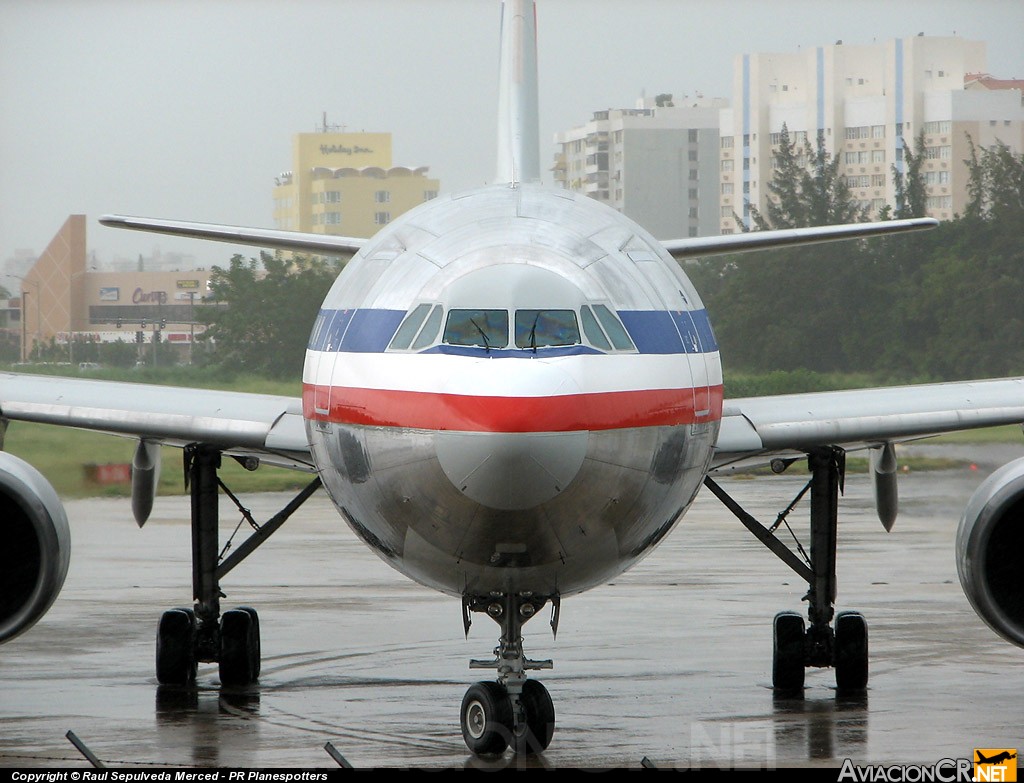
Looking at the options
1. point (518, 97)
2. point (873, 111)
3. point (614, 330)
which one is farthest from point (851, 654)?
point (873, 111)

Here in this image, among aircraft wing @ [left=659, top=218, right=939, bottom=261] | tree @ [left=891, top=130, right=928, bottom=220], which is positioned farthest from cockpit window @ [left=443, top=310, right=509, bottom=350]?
tree @ [left=891, top=130, right=928, bottom=220]

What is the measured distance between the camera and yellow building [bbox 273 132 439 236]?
44.5m

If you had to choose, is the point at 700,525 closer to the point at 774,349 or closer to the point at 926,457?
the point at 926,457

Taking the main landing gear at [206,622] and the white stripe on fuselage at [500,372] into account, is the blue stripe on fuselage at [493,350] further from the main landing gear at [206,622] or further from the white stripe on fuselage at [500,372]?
the main landing gear at [206,622]

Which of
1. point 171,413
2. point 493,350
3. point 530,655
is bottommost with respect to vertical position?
point 530,655

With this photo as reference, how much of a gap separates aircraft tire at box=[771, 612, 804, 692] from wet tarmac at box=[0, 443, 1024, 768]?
7.6 inches

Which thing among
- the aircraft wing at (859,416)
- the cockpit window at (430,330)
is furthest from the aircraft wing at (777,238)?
the cockpit window at (430,330)

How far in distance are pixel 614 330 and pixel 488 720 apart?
7.88 ft

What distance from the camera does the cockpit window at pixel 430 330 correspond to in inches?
330

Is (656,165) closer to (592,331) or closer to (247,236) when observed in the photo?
(247,236)

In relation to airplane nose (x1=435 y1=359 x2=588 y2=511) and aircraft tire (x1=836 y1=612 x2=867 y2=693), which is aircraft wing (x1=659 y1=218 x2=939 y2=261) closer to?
aircraft tire (x1=836 y1=612 x2=867 y2=693)

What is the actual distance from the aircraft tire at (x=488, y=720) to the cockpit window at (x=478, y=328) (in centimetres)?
233

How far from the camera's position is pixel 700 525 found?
27.3 m

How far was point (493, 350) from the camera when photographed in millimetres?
8094
